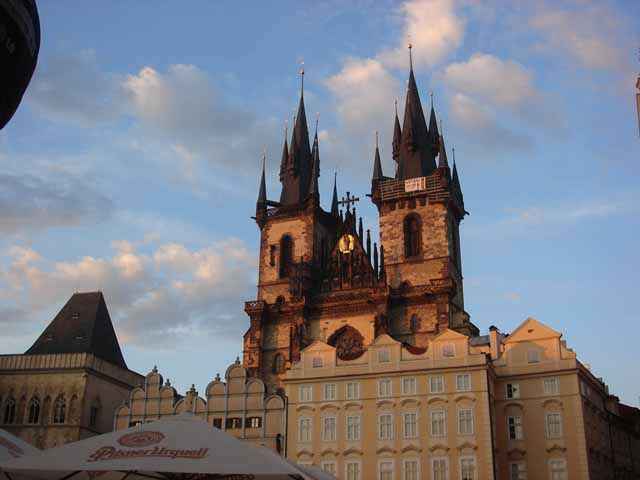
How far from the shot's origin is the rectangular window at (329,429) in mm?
41250

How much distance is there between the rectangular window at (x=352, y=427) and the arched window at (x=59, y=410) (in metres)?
19.4

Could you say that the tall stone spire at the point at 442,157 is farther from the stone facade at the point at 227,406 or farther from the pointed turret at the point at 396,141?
the stone facade at the point at 227,406

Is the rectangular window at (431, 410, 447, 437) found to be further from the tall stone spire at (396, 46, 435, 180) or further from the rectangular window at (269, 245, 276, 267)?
the tall stone spire at (396, 46, 435, 180)

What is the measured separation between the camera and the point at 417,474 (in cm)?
3878

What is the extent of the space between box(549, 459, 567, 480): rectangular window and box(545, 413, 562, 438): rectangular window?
1.26 metres

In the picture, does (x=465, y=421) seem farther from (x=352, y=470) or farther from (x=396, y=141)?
(x=396, y=141)

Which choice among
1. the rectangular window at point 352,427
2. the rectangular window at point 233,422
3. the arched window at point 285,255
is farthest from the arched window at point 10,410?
the rectangular window at point 352,427

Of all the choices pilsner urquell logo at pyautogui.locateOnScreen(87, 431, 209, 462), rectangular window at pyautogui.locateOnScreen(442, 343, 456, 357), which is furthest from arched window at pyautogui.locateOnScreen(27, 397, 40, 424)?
pilsner urquell logo at pyautogui.locateOnScreen(87, 431, 209, 462)

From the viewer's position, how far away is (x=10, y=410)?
5038 cm

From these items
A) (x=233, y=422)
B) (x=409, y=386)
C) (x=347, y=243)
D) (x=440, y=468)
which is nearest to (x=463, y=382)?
(x=409, y=386)

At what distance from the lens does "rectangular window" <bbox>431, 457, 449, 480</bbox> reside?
38312 millimetres

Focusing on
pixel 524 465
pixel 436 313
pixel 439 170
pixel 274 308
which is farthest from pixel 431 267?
pixel 524 465

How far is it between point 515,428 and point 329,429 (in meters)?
9.65

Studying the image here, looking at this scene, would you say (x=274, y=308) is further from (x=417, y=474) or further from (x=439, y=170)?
(x=417, y=474)
